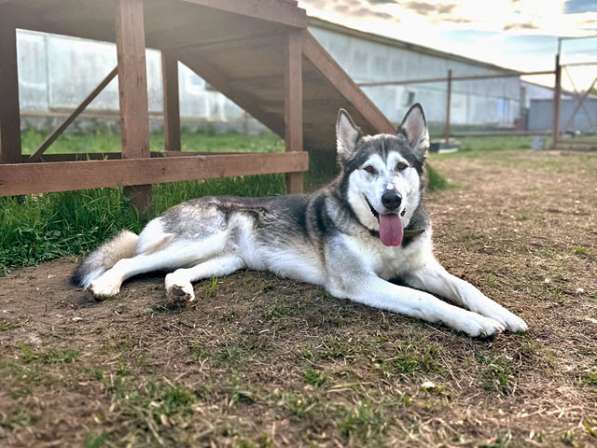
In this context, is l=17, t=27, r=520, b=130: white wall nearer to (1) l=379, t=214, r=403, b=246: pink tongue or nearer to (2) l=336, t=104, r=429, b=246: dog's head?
(2) l=336, t=104, r=429, b=246: dog's head

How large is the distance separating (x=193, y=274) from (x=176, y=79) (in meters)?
4.27

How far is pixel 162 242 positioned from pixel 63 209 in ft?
4.23

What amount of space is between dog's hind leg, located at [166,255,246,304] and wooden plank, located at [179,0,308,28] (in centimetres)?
226

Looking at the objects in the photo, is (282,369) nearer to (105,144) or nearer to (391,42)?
(105,144)

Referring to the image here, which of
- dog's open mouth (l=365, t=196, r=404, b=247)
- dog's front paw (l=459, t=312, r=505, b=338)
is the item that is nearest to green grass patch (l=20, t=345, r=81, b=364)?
dog's open mouth (l=365, t=196, r=404, b=247)

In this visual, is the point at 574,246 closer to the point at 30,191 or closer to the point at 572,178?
the point at 30,191

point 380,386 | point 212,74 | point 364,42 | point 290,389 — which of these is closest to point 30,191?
point 290,389

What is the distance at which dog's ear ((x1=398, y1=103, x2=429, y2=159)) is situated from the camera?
3807mm

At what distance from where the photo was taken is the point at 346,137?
395cm

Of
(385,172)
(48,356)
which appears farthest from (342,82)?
(48,356)

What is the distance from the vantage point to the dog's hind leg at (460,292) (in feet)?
10.1

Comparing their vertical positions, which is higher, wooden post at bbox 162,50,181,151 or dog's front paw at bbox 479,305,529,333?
wooden post at bbox 162,50,181,151

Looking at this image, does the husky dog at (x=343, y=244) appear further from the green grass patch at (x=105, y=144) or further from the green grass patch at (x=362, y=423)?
the green grass patch at (x=105, y=144)

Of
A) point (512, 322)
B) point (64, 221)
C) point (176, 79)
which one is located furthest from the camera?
point (176, 79)
